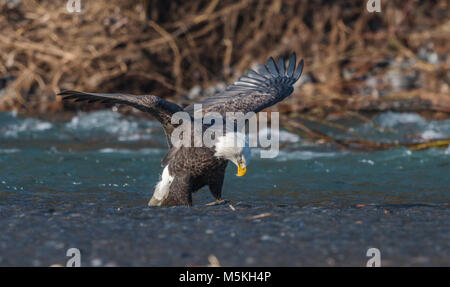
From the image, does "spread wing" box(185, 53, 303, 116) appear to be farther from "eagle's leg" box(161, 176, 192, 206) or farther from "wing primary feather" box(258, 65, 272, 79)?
"eagle's leg" box(161, 176, 192, 206)

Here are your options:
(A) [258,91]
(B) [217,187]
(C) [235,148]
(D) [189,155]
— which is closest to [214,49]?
(A) [258,91]

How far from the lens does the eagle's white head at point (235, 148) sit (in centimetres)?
443

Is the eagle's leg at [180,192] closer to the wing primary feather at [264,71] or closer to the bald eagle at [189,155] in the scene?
the bald eagle at [189,155]

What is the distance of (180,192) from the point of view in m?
4.69

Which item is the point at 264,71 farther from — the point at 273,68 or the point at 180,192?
the point at 180,192

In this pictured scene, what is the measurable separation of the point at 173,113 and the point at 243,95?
3.21 ft

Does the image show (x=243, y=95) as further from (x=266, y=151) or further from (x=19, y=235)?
(x=19, y=235)

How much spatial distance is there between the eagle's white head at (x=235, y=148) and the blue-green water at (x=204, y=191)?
27.4 inches

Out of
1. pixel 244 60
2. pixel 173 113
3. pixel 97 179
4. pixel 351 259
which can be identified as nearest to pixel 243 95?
pixel 173 113

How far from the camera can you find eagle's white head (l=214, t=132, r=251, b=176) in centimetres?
443

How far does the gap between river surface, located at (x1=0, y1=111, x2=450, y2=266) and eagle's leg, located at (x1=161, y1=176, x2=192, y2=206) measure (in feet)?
0.44

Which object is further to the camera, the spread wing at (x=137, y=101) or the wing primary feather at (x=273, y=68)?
the wing primary feather at (x=273, y=68)

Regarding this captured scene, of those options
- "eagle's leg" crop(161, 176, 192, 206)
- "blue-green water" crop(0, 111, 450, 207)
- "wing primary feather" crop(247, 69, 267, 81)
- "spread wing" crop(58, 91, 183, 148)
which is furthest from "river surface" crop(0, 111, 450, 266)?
"wing primary feather" crop(247, 69, 267, 81)

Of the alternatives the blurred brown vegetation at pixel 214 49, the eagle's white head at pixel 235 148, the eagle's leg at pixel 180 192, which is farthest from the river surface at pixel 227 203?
the blurred brown vegetation at pixel 214 49
